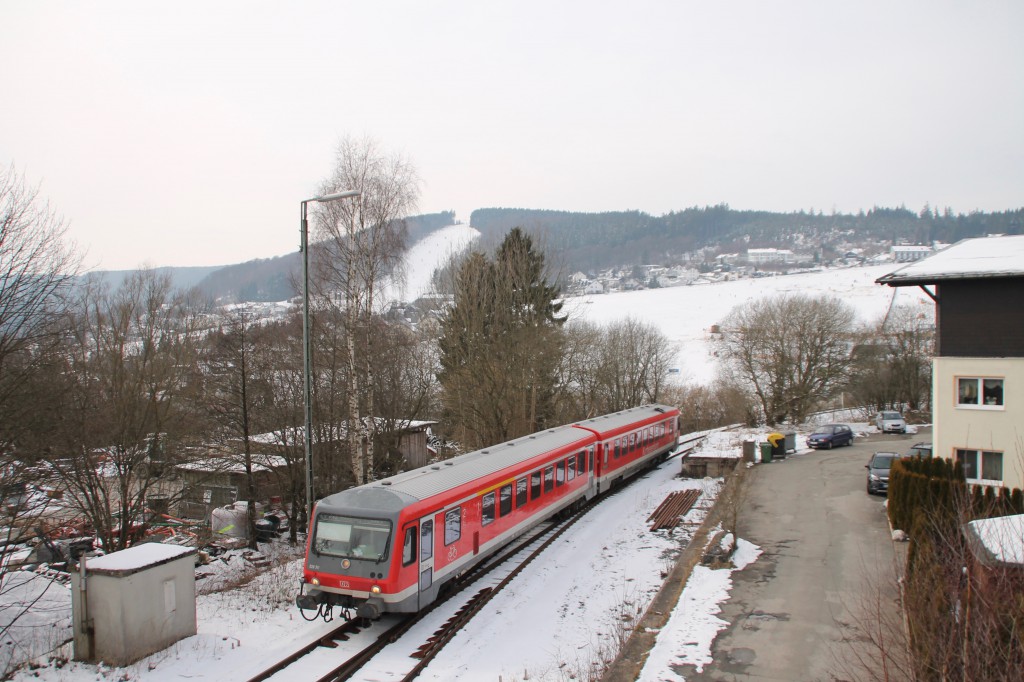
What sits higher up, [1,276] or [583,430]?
[1,276]

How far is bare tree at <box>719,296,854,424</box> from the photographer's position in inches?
1660

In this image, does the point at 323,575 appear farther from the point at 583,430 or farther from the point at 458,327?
the point at 458,327

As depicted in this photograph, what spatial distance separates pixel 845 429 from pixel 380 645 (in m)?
29.2

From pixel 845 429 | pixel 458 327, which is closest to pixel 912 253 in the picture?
pixel 845 429

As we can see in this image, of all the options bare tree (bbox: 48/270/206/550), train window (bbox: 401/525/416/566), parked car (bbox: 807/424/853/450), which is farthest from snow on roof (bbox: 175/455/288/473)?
parked car (bbox: 807/424/853/450)

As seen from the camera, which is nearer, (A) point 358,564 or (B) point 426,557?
(A) point 358,564

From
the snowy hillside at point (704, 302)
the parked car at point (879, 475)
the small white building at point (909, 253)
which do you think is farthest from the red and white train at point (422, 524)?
the small white building at point (909, 253)

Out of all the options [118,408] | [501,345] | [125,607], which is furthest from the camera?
[501,345]

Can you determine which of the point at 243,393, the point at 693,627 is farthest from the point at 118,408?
the point at 693,627

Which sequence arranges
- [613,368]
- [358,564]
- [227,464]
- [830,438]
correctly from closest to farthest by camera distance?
[358,564] < [227,464] < [830,438] < [613,368]

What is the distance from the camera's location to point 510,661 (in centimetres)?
1045

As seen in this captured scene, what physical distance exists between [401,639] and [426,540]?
1652 millimetres

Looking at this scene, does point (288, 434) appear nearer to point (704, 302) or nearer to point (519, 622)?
point (519, 622)

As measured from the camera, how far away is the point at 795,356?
43.6 metres
